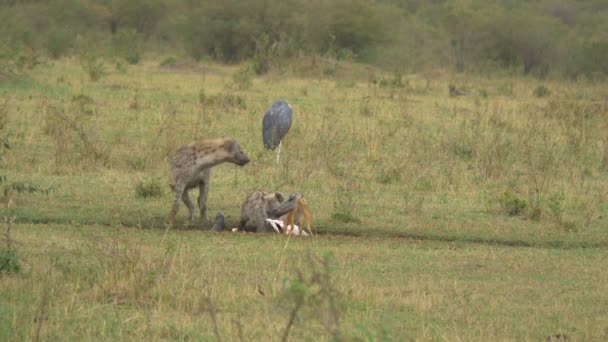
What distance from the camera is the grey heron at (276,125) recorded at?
1246 centimetres

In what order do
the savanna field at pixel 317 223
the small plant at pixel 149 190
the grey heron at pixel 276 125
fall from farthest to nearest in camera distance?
the grey heron at pixel 276 125, the small plant at pixel 149 190, the savanna field at pixel 317 223

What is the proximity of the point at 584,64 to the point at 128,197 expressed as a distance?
64.2 ft

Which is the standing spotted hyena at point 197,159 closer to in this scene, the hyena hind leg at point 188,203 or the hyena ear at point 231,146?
the hyena ear at point 231,146

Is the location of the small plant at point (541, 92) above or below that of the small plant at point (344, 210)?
below

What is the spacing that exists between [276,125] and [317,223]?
3063 millimetres

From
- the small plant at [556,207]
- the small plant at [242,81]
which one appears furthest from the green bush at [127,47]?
the small plant at [556,207]

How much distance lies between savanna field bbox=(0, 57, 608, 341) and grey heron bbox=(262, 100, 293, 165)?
0.64ft

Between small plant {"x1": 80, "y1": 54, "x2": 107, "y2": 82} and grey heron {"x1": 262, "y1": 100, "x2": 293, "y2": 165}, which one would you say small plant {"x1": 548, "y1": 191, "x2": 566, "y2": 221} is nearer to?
grey heron {"x1": 262, "y1": 100, "x2": 293, "y2": 165}

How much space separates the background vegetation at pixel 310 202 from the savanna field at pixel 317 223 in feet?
0.09

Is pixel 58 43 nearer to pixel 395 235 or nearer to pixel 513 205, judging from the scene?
pixel 513 205

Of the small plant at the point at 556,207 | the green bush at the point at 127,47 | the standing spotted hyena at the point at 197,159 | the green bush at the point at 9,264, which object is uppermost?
the standing spotted hyena at the point at 197,159

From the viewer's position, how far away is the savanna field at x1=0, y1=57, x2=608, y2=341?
A: 6.25m

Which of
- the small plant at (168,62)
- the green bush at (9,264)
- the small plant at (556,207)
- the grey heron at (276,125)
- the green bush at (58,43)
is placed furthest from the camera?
the green bush at (58,43)

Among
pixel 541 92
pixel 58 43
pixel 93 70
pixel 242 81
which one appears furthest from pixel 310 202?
pixel 58 43
